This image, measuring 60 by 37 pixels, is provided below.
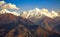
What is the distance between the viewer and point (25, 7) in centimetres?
941

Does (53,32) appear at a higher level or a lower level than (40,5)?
lower

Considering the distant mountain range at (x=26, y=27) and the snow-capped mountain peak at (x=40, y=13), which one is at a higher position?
the snow-capped mountain peak at (x=40, y=13)

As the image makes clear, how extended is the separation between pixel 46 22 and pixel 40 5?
87cm

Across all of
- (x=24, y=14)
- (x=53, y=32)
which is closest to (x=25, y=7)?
(x=24, y=14)

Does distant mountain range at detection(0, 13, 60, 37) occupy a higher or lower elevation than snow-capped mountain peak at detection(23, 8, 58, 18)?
lower

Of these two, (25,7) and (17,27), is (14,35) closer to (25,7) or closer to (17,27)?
(17,27)

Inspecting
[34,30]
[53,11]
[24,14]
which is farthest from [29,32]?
[53,11]

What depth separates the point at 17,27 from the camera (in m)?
9.89

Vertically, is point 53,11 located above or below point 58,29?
above

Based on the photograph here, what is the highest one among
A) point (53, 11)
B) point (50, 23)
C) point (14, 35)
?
point (53, 11)

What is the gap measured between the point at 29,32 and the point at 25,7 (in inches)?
47.7

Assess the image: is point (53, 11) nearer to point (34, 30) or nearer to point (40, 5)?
point (40, 5)

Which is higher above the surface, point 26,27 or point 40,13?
point 40,13

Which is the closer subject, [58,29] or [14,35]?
[58,29]
